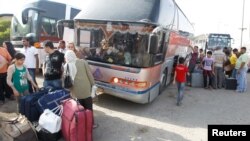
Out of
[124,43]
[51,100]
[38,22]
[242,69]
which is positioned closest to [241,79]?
[242,69]

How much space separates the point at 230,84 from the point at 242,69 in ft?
3.03

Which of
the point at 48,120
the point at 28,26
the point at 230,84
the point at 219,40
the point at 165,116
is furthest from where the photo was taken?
the point at 219,40

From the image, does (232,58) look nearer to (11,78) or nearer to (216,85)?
(216,85)

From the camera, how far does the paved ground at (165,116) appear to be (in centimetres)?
559

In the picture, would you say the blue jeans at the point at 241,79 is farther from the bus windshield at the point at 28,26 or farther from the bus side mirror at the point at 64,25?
the bus windshield at the point at 28,26

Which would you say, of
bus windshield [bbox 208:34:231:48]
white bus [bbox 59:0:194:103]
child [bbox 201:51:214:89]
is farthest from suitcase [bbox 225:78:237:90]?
bus windshield [bbox 208:34:231:48]

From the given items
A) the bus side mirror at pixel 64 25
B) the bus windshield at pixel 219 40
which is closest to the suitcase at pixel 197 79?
the bus side mirror at pixel 64 25

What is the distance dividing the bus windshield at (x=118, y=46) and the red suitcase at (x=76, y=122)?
8.04 feet

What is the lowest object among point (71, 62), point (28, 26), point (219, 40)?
point (71, 62)

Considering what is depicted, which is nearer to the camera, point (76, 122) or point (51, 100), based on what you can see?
point (76, 122)

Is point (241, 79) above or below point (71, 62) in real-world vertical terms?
below

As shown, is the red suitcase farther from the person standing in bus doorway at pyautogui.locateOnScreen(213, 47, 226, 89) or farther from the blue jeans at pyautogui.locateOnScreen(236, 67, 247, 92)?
the blue jeans at pyautogui.locateOnScreen(236, 67, 247, 92)

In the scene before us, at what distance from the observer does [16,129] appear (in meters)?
4.36

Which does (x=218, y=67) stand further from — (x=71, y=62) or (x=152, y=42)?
(x=71, y=62)
